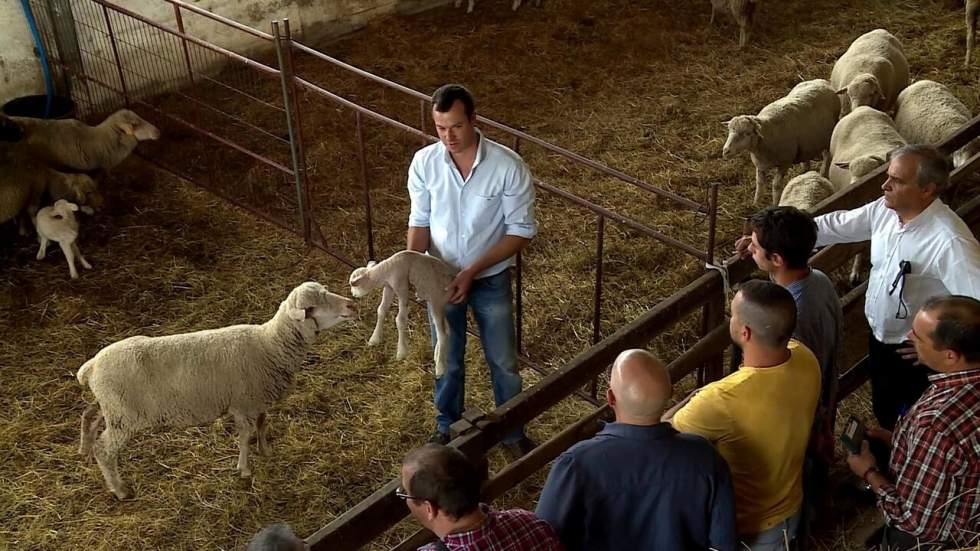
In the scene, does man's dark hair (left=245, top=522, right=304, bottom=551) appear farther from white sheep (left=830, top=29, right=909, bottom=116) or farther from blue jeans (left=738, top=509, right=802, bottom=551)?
white sheep (left=830, top=29, right=909, bottom=116)

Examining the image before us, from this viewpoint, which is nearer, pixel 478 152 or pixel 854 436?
pixel 854 436

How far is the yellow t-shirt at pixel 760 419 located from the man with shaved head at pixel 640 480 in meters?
0.27

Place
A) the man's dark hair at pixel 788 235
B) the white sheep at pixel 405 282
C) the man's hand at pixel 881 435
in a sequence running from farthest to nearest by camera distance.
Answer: the white sheep at pixel 405 282 → the man's hand at pixel 881 435 → the man's dark hair at pixel 788 235

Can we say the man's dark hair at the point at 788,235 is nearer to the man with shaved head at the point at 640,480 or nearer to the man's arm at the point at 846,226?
the man's arm at the point at 846,226

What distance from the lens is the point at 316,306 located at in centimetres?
515

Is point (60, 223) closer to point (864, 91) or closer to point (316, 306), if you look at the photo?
point (316, 306)

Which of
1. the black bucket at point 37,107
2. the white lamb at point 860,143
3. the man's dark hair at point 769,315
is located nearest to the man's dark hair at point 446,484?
the man's dark hair at point 769,315

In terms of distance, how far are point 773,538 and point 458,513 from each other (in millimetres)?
1354

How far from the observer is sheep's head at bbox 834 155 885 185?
7.01 metres

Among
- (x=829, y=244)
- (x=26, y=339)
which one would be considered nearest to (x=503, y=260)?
(x=829, y=244)

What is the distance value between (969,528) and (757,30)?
9659 millimetres

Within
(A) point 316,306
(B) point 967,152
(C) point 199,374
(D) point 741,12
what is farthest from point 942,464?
(D) point 741,12

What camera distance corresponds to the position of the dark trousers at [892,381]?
454cm

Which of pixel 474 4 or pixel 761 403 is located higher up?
pixel 761 403
